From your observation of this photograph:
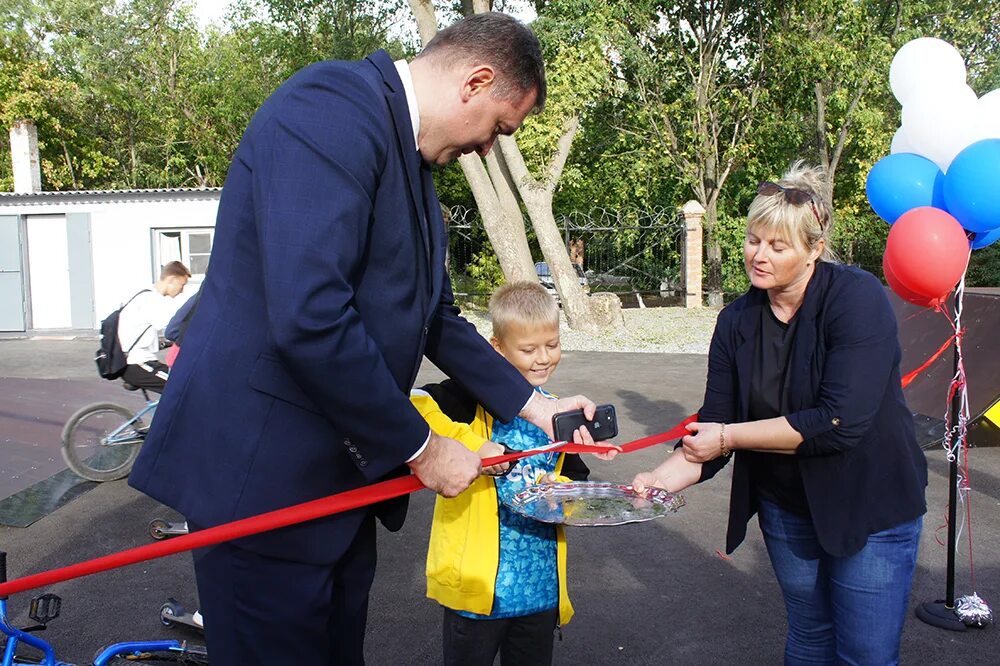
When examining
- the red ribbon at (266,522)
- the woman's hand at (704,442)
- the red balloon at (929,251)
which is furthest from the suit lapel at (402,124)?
the red balloon at (929,251)

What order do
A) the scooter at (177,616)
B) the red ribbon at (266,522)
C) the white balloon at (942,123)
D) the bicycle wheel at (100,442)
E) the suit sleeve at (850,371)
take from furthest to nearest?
the bicycle wheel at (100,442)
the white balloon at (942,123)
the scooter at (177,616)
the suit sleeve at (850,371)
the red ribbon at (266,522)

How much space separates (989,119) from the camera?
3.95 m

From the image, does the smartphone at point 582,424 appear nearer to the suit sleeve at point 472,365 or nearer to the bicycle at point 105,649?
the suit sleeve at point 472,365

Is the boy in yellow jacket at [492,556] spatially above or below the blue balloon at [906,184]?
below

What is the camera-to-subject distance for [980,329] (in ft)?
22.7

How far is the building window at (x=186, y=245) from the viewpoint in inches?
723

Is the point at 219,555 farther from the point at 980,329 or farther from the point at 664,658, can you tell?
the point at 980,329

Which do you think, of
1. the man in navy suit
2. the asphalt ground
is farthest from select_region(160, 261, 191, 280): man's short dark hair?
the man in navy suit

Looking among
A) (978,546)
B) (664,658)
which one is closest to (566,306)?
(978,546)

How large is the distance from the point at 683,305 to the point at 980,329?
1477cm

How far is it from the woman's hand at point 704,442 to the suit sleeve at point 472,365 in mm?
568

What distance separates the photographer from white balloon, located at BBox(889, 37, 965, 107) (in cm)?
435

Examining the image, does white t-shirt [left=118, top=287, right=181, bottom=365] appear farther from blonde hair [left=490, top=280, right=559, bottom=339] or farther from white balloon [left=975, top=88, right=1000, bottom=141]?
white balloon [left=975, top=88, right=1000, bottom=141]

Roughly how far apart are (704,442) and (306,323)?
148 cm
